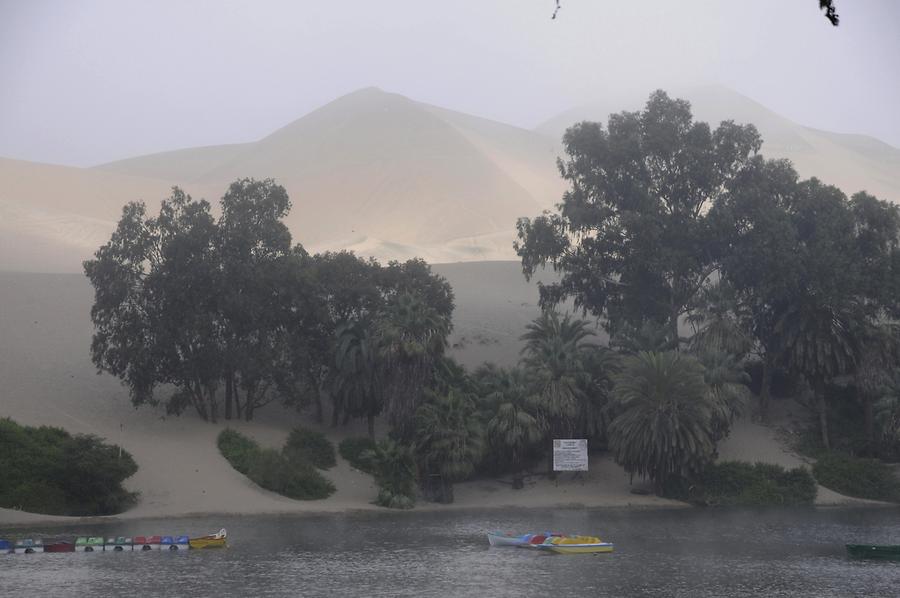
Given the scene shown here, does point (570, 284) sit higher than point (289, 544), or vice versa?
point (570, 284)

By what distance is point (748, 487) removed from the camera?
56375 mm

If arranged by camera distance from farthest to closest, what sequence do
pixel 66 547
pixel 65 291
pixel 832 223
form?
pixel 65 291 → pixel 832 223 → pixel 66 547

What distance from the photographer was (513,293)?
91.8 m

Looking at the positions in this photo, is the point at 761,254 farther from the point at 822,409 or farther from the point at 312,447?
the point at 312,447

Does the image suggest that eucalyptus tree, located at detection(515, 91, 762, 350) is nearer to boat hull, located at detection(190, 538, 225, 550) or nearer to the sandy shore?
the sandy shore

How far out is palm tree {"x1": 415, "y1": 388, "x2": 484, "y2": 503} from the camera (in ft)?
171

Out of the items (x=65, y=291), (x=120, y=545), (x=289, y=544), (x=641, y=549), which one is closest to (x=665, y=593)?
(x=641, y=549)

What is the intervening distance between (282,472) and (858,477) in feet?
95.7

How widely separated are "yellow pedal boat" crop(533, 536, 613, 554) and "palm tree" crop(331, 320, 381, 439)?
16.1m

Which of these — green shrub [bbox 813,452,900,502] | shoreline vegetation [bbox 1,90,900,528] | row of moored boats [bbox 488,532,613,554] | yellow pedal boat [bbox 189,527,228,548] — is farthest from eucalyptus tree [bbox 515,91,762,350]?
yellow pedal boat [bbox 189,527,228,548]

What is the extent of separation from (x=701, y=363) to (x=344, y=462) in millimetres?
18970

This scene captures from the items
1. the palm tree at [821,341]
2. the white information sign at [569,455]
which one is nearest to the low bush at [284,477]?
the white information sign at [569,455]

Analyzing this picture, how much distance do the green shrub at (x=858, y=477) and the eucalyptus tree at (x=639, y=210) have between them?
40.1 feet

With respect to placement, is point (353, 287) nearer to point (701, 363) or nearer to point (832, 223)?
point (701, 363)
